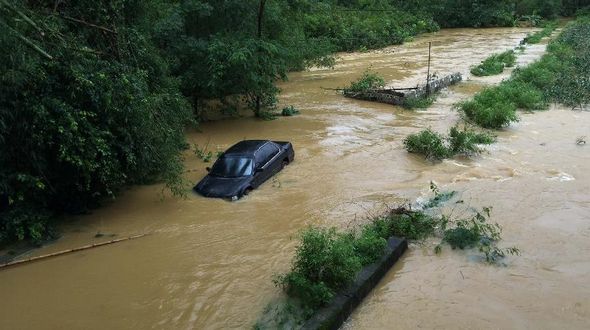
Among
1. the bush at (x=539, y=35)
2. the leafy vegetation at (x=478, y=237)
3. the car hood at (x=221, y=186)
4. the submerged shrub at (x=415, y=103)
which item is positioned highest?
the bush at (x=539, y=35)

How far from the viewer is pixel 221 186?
1309 cm

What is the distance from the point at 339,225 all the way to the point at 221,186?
320cm

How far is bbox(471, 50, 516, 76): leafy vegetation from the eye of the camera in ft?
94.4

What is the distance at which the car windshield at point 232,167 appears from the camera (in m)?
13.4

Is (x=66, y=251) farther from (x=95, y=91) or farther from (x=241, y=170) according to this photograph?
(x=241, y=170)

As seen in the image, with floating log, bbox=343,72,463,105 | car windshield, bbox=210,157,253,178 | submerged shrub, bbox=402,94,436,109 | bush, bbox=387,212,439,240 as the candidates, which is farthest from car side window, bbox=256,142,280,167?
floating log, bbox=343,72,463,105

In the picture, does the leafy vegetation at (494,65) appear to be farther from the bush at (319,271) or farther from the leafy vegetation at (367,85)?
the bush at (319,271)

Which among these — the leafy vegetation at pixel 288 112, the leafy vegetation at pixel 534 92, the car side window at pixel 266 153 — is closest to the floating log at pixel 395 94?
the leafy vegetation at pixel 534 92

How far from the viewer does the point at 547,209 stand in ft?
39.4

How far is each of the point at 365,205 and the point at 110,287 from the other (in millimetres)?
6016

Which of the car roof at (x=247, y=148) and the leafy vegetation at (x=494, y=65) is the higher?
the car roof at (x=247, y=148)

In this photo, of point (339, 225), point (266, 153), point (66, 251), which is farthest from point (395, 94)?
point (66, 251)

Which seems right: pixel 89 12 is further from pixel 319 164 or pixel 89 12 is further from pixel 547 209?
pixel 547 209

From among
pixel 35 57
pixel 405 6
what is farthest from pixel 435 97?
pixel 405 6
